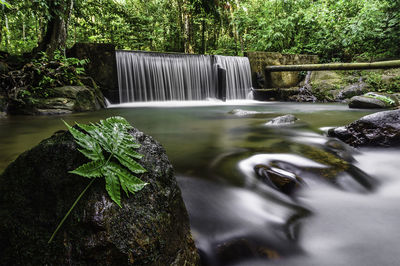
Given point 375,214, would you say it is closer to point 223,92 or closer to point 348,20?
point 223,92

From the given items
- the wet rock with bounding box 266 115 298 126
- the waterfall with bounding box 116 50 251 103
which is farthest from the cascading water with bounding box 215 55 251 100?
the wet rock with bounding box 266 115 298 126

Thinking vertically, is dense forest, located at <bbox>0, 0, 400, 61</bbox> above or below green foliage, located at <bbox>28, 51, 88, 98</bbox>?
above

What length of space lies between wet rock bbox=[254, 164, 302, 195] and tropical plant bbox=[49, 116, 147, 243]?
145 cm

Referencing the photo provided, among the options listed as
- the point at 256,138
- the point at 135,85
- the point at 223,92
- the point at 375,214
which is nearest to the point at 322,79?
the point at 223,92

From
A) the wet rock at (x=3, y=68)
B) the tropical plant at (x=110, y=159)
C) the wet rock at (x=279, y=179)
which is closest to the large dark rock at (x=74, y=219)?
the tropical plant at (x=110, y=159)

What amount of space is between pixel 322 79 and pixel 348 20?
175 inches

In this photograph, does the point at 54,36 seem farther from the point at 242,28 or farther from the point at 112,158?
the point at 242,28

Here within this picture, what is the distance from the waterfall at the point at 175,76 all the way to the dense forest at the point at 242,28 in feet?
7.39

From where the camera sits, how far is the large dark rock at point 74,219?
848mm

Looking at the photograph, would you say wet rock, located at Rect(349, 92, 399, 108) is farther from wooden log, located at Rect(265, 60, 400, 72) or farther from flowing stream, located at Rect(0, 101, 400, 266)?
flowing stream, located at Rect(0, 101, 400, 266)

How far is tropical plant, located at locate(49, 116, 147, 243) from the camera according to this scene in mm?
908

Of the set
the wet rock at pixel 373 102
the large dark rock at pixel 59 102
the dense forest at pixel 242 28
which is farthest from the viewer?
the dense forest at pixel 242 28

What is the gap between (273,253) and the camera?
144cm

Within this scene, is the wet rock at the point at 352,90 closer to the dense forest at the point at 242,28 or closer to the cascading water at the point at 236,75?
the dense forest at the point at 242,28
